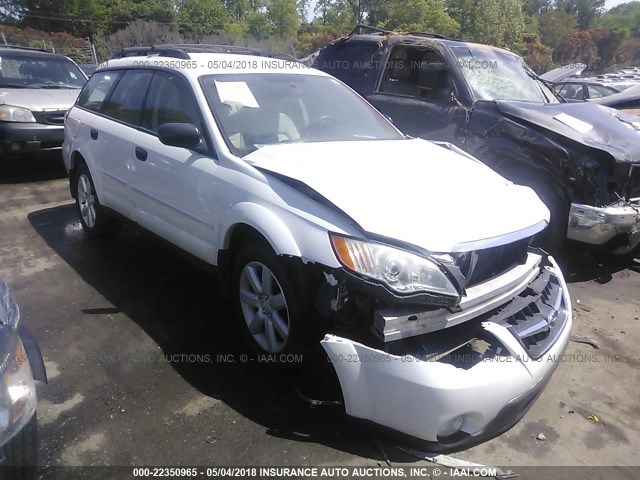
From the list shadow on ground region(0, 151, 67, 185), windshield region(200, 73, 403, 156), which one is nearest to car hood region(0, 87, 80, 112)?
shadow on ground region(0, 151, 67, 185)

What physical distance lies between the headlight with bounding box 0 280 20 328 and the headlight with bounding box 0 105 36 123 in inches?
240

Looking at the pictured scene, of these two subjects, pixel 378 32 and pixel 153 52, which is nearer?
pixel 153 52

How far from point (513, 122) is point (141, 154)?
3316 millimetres

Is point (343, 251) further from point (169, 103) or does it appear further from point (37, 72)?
point (37, 72)

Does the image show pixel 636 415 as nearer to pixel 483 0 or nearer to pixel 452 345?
pixel 452 345

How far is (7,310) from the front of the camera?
2.02 meters

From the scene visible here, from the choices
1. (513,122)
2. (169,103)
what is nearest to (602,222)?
(513,122)

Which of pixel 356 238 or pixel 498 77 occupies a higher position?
pixel 498 77

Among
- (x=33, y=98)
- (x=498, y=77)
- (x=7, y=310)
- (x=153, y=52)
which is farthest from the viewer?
(x=33, y=98)

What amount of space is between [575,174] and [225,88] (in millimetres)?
3000

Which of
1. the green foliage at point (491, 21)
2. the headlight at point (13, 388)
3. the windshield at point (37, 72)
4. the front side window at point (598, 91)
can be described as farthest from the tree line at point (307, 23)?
the headlight at point (13, 388)

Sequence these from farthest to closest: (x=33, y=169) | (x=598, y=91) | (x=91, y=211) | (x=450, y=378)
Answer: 1. (x=598, y=91)
2. (x=33, y=169)
3. (x=91, y=211)
4. (x=450, y=378)

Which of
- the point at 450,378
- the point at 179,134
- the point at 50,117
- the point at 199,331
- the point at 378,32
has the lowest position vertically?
the point at 199,331

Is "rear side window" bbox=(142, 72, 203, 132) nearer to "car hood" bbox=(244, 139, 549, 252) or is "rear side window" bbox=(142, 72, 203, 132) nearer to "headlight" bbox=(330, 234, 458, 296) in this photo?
"car hood" bbox=(244, 139, 549, 252)
